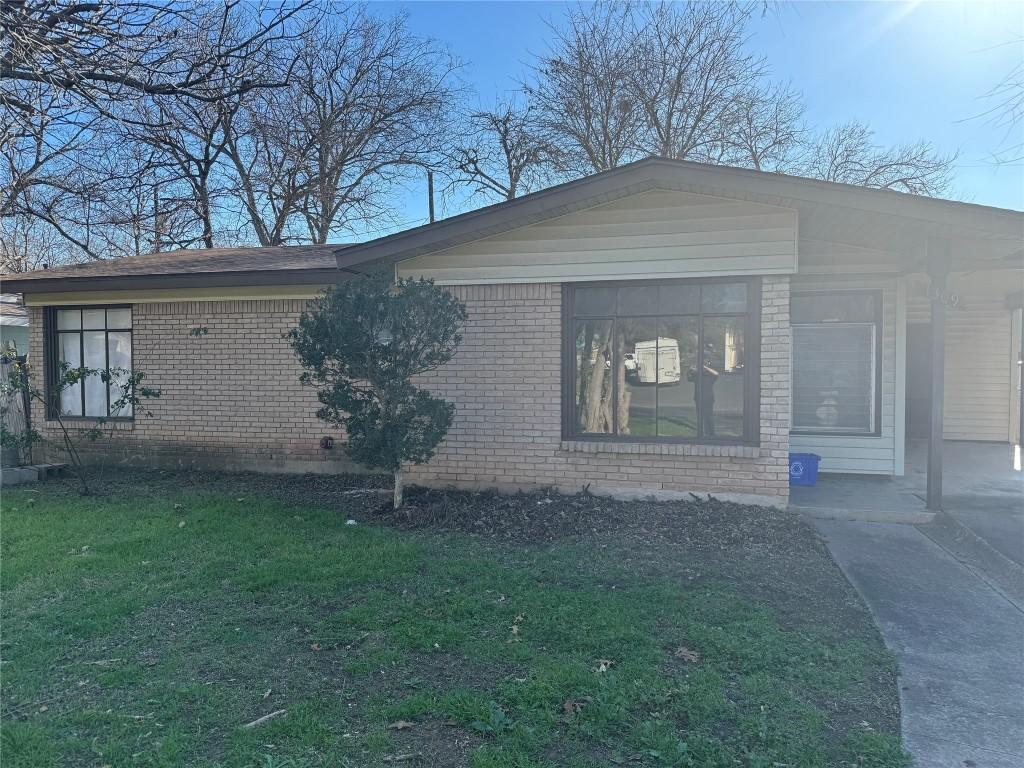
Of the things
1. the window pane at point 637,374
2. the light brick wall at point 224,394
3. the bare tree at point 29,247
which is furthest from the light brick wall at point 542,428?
the bare tree at point 29,247

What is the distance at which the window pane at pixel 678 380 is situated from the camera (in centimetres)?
698

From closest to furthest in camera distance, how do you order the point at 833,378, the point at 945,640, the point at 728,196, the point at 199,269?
the point at 945,640
the point at 728,196
the point at 833,378
the point at 199,269

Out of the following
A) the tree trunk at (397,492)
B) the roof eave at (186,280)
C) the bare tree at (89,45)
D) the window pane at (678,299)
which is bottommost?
the tree trunk at (397,492)

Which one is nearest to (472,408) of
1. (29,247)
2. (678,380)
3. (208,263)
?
(678,380)

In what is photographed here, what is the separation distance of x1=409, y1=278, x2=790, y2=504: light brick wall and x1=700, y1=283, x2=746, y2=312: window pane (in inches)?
10.0

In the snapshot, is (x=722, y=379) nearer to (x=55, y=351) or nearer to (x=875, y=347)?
(x=875, y=347)

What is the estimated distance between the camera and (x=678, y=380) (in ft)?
23.1

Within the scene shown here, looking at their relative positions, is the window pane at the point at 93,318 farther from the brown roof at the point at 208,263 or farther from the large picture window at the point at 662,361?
the large picture window at the point at 662,361

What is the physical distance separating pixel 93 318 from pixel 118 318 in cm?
46

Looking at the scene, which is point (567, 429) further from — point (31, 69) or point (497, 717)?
point (31, 69)

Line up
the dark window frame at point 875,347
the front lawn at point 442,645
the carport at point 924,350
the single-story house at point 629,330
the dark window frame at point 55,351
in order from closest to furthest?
the front lawn at point 442,645 → the carport at point 924,350 → the single-story house at point 629,330 → the dark window frame at point 875,347 → the dark window frame at point 55,351

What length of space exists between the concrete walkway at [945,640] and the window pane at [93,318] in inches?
405

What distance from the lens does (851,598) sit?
15.1 feet

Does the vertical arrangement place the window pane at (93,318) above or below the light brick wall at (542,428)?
above
